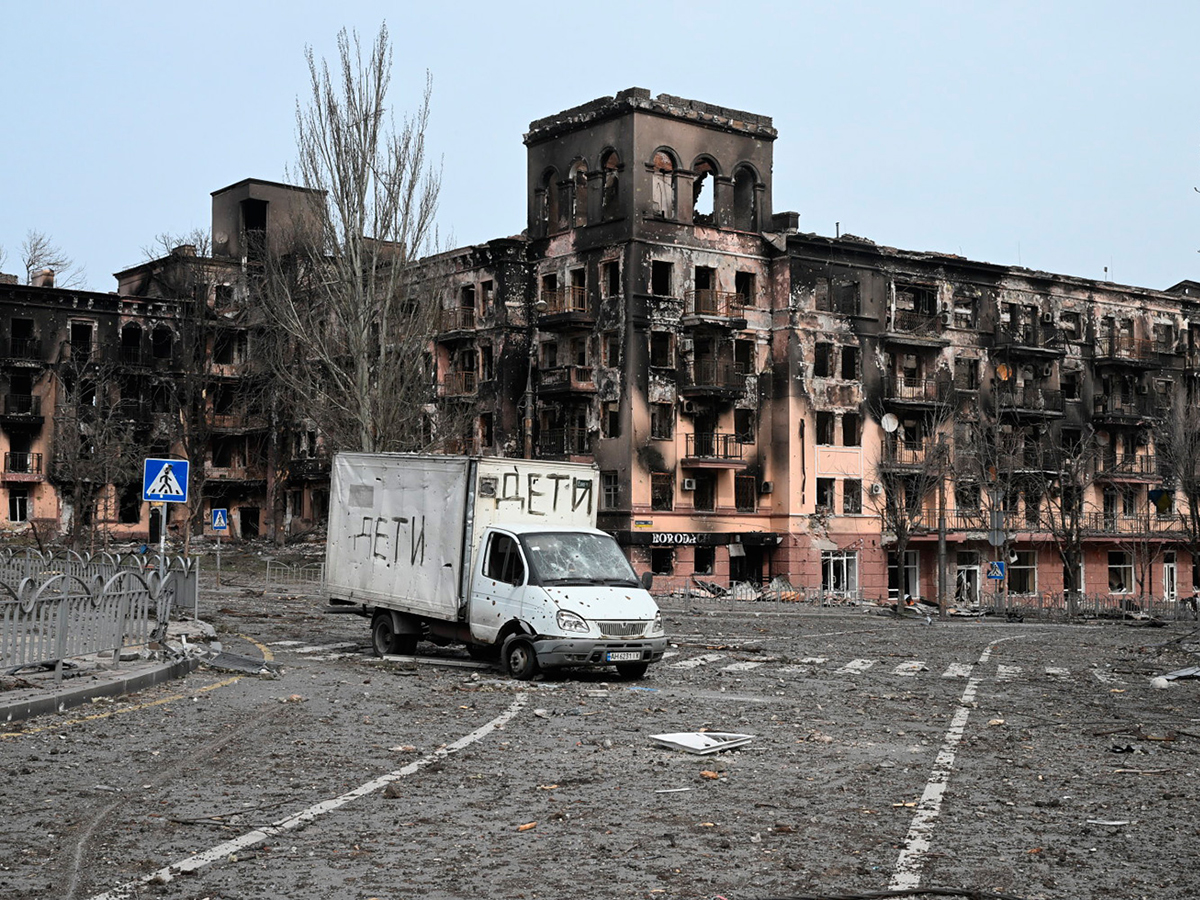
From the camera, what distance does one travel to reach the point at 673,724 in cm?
1391

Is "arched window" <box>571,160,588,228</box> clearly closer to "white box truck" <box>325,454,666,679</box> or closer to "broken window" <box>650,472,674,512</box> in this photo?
"broken window" <box>650,472,674,512</box>

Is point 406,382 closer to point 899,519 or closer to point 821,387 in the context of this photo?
point 899,519

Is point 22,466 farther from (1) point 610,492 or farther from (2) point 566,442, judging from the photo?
(1) point 610,492

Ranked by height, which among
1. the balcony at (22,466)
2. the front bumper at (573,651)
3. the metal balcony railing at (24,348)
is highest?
the metal balcony railing at (24,348)

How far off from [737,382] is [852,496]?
795 cm

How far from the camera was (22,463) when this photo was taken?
66.5 metres

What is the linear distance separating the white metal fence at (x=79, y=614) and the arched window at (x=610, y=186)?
134 ft

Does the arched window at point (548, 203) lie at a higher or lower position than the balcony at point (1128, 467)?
higher

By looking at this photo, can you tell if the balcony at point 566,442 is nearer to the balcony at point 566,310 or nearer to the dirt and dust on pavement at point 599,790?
the balcony at point 566,310

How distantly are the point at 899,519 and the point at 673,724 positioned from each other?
4005 centimetres

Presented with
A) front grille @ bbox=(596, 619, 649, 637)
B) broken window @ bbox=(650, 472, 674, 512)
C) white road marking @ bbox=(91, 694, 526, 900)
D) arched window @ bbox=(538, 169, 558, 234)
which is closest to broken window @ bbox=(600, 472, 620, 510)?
broken window @ bbox=(650, 472, 674, 512)

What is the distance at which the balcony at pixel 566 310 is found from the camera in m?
58.7

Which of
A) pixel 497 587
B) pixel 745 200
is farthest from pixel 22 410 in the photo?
pixel 497 587

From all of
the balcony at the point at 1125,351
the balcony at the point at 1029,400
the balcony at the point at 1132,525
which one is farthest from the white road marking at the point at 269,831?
the balcony at the point at 1125,351
